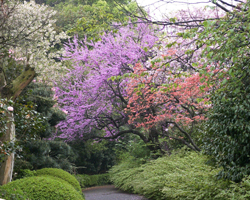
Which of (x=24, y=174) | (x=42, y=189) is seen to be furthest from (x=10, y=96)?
(x=42, y=189)

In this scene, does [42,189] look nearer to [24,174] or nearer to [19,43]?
[24,174]

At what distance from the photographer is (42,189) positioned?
5422 mm

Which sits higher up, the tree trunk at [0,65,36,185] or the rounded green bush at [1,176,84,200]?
the tree trunk at [0,65,36,185]

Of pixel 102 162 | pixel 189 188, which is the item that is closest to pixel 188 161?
pixel 189 188

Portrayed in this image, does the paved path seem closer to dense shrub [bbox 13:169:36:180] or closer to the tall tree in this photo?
dense shrub [bbox 13:169:36:180]

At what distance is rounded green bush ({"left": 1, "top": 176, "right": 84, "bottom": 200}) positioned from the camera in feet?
17.5

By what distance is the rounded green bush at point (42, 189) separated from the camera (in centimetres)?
532

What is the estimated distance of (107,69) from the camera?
10.5 metres

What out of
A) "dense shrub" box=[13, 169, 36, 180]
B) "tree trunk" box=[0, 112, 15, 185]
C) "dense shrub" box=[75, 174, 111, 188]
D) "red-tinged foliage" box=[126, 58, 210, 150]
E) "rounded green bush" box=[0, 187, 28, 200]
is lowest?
"dense shrub" box=[75, 174, 111, 188]

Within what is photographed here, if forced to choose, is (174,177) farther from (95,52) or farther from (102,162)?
(102,162)

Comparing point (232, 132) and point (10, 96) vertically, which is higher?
point (10, 96)

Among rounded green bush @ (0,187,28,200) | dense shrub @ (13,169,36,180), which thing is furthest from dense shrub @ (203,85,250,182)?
dense shrub @ (13,169,36,180)

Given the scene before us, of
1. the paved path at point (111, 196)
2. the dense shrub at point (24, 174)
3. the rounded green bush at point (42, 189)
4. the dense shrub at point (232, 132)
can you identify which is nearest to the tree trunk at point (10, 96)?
the rounded green bush at point (42, 189)

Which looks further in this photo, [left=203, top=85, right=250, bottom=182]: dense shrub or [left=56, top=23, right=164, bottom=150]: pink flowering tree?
[left=56, top=23, right=164, bottom=150]: pink flowering tree
